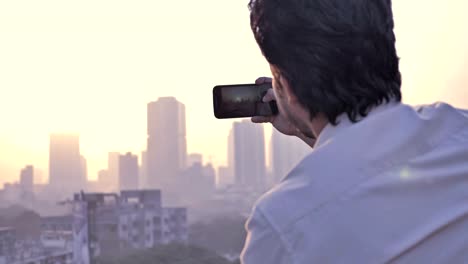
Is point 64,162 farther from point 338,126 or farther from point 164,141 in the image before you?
point 338,126

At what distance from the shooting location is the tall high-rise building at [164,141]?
44219mm

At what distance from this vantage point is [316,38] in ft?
2.12

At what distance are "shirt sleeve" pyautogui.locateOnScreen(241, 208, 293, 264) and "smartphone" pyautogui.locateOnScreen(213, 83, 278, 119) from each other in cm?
47

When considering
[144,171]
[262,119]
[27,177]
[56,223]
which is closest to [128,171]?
[144,171]

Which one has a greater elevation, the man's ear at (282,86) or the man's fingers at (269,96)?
the man's fingers at (269,96)

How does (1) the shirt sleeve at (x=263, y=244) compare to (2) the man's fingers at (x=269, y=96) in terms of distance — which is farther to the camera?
(2) the man's fingers at (x=269, y=96)

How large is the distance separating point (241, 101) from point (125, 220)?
986 inches

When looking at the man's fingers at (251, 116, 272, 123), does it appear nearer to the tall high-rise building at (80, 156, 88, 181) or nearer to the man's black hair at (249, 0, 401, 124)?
the man's black hair at (249, 0, 401, 124)

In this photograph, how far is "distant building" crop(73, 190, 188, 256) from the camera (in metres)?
24.2

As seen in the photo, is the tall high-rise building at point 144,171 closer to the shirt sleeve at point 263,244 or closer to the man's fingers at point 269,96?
the man's fingers at point 269,96

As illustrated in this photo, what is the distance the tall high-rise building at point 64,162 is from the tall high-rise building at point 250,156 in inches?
456

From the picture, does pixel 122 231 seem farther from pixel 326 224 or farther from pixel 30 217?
pixel 326 224

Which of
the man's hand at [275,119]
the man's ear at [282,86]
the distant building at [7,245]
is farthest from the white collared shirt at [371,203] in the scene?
the distant building at [7,245]

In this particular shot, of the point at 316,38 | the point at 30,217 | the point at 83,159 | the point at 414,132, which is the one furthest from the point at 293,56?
the point at 83,159
